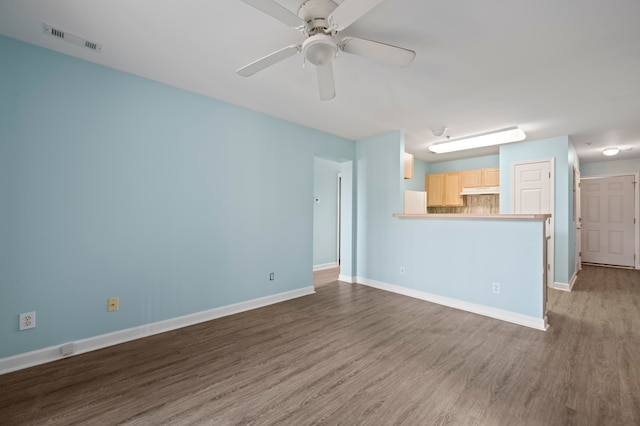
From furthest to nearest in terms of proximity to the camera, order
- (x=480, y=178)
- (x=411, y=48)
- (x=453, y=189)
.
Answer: (x=453, y=189)
(x=480, y=178)
(x=411, y=48)

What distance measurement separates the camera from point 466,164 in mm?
6266

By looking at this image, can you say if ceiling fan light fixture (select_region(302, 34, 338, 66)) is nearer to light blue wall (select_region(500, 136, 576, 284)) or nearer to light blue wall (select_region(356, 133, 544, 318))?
light blue wall (select_region(356, 133, 544, 318))

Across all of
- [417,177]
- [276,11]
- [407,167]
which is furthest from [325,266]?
[276,11]

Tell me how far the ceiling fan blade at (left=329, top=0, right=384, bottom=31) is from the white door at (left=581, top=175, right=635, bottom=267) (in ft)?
26.2

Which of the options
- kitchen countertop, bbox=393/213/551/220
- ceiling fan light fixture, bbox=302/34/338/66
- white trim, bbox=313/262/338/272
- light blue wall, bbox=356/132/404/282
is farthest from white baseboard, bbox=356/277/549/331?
ceiling fan light fixture, bbox=302/34/338/66

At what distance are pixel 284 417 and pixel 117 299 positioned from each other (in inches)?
75.6

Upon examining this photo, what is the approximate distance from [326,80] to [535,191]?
4457 mm

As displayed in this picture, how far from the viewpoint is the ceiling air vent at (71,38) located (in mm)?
1974

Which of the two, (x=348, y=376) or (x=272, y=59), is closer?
(x=272, y=59)

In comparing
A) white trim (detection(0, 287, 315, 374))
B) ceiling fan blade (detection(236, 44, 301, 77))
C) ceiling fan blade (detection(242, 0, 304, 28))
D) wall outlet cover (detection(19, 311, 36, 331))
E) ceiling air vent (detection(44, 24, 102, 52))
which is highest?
ceiling air vent (detection(44, 24, 102, 52))

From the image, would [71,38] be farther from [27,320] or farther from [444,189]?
[444,189]

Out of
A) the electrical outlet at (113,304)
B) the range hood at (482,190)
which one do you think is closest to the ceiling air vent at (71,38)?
the electrical outlet at (113,304)

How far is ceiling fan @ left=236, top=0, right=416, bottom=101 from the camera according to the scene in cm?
143

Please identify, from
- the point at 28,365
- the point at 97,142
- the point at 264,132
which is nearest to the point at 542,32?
the point at 264,132
